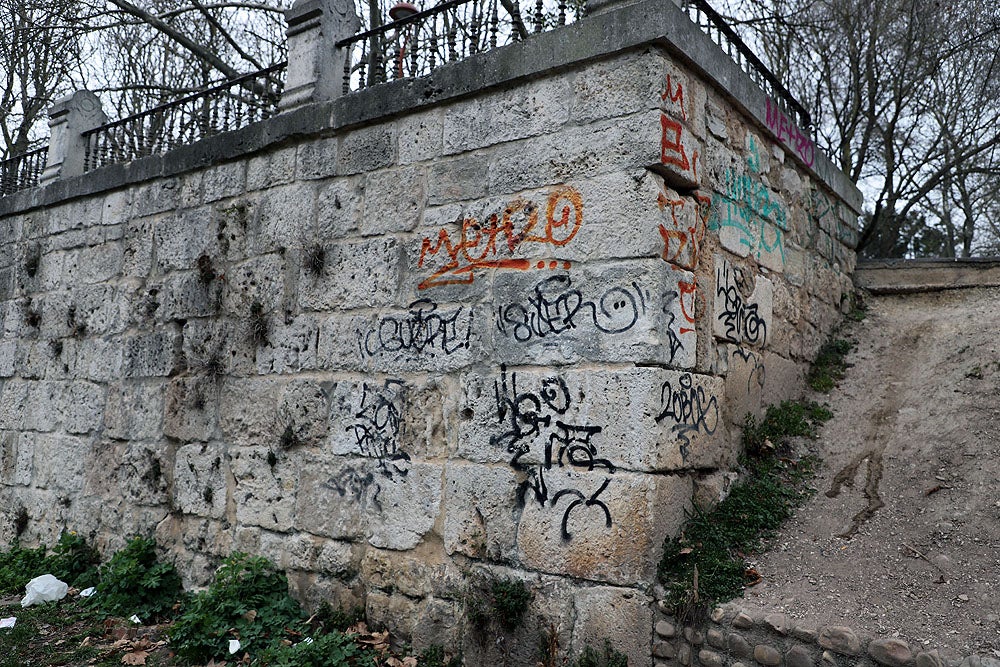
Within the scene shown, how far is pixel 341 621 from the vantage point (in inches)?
185

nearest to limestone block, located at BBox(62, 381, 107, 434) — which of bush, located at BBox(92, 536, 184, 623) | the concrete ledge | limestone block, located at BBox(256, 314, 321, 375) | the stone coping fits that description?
bush, located at BBox(92, 536, 184, 623)

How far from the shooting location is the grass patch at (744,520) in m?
3.70

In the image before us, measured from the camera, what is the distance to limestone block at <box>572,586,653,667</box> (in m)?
3.70

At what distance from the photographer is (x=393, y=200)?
496cm

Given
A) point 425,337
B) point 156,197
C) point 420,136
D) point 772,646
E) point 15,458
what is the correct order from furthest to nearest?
point 15,458
point 156,197
point 420,136
point 425,337
point 772,646

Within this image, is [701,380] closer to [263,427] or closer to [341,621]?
[341,621]

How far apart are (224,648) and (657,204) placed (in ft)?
11.3

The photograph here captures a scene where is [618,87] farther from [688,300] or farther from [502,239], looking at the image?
[688,300]

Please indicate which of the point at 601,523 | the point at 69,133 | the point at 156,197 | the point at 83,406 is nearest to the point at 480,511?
the point at 601,523

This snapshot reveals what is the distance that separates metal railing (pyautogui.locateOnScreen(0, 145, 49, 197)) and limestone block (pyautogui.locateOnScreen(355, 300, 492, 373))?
5794 millimetres

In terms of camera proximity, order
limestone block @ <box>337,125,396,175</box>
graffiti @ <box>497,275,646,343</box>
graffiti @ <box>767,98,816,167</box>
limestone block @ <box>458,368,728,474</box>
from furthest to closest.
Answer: graffiti @ <box>767,98,816,167</box> → limestone block @ <box>337,125,396,175</box> → graffiti @ <box>497,275,646,343</box> → limestone block @ <box>458,368,728,474</box>

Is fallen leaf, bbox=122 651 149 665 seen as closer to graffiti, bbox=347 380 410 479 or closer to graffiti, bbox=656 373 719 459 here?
graffiti, bbox=347 380 410 479

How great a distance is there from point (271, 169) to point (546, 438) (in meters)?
3.00

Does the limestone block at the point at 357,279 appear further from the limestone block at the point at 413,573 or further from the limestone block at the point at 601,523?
the limestone block at the point at 601,523
